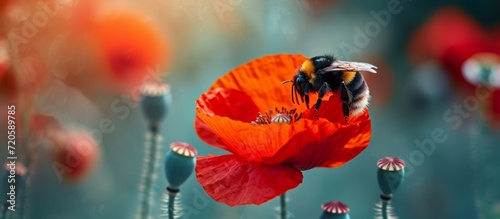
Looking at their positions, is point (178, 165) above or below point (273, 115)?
below

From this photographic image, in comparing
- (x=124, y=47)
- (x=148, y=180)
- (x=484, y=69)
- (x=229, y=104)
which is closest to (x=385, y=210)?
(x=229, y=104)

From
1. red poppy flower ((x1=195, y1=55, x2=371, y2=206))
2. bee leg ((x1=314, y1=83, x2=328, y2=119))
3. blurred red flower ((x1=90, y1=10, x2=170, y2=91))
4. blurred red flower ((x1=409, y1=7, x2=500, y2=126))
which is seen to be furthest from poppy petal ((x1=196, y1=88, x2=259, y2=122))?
blurred red flower ((x1=409, y1=7, x2=500, y2=126))

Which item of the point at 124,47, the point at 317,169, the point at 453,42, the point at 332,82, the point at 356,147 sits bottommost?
the point at 356,147

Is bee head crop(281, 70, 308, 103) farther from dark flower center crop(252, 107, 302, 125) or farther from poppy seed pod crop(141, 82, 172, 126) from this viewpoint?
poppy seed pod crop(141, 82, 172, 126)

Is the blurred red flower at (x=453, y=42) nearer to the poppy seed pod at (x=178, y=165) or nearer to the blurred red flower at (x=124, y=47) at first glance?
the blurred red flower at (x=124, y=47)

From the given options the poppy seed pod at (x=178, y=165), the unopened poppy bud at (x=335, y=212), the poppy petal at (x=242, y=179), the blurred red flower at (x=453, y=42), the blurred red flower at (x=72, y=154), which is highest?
the blurred red flower at (x=453, y=42)

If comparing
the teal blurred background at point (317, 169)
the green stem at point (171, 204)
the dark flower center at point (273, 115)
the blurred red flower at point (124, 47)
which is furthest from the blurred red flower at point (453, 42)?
the green stem at point (171, 204)

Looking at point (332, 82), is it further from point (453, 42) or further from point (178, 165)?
point (453, 42)
